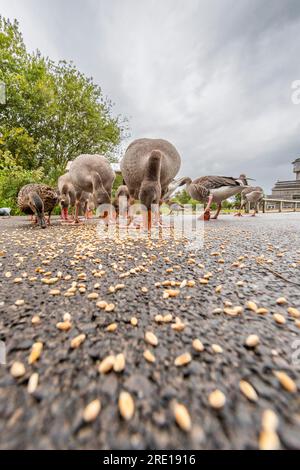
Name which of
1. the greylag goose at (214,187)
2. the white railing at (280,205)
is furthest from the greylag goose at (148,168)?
the white railing at (280,205)

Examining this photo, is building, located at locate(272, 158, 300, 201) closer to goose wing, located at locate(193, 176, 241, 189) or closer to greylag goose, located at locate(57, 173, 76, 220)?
goose wing, located at locate(193, 176, 241, 189)

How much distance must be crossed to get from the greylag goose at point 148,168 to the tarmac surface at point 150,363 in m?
2.25

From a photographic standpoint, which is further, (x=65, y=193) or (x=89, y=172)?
(x=65, y=193)

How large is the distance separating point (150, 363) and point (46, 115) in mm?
19030

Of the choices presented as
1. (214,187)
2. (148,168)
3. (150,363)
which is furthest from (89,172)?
(150,363)

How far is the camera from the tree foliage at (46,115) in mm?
13703

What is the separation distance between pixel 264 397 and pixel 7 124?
65.2ft

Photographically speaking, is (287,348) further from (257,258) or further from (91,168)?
(91,168)

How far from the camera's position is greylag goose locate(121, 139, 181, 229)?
3574mm

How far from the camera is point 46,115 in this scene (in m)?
15.1

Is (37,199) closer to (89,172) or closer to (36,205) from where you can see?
(36,205)

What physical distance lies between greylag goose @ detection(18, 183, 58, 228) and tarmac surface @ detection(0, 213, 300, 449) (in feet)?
11.6

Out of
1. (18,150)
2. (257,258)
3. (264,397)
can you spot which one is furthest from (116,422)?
(18,150)

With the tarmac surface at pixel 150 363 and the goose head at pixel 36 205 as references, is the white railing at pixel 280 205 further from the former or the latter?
the tarmac surface at pixel 150 363
